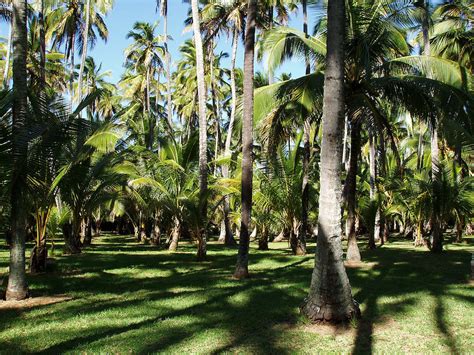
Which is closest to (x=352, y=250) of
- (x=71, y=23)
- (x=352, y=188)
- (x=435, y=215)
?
(x=352, y=188)

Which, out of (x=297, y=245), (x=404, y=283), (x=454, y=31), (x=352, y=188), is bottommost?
→ (x=404, y=283)

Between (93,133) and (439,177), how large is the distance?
12.1 metres

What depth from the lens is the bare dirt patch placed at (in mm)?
7591

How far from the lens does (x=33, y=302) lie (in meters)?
7.90

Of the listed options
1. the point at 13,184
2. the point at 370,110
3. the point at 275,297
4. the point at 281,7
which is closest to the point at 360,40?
the point at 370,110

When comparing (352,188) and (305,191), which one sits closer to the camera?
(352,188)

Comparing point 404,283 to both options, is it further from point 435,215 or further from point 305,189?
point 435,215

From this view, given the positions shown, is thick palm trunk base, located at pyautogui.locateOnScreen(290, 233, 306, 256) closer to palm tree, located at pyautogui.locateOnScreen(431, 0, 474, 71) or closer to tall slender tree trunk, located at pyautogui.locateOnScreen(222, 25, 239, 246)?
tall slender tree trunk, located at pyautogui.locateOnScreen(222, 25, 239, 246)

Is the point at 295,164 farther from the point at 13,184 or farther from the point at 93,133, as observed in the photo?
the point at 13,184

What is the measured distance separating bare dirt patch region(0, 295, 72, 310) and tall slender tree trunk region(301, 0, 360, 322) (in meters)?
4.77

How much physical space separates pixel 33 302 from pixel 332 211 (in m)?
5.76

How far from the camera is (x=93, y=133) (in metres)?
10.3

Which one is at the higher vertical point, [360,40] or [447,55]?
[447,55]

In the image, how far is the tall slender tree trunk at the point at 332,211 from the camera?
250 inches
